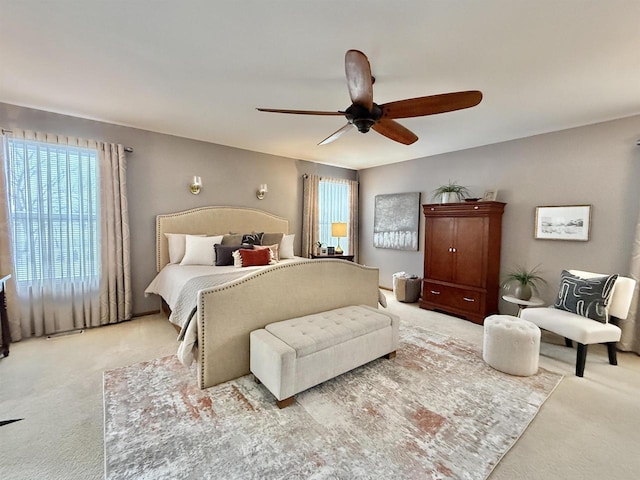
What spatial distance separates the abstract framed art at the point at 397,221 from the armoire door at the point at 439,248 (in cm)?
68

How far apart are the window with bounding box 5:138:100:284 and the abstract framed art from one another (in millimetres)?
4653

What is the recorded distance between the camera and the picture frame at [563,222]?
3.34 meters

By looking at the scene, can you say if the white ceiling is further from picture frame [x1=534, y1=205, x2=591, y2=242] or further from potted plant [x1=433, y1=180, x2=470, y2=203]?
potted plant [x1=433, y1=180, x2=470, y2=203]

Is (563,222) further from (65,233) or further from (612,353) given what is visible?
(65,233)

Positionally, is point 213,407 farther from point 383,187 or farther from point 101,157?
point 383,187

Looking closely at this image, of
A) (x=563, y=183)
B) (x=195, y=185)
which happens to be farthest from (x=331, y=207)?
(x=563, y=183)

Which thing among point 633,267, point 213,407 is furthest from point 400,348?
point 633,267

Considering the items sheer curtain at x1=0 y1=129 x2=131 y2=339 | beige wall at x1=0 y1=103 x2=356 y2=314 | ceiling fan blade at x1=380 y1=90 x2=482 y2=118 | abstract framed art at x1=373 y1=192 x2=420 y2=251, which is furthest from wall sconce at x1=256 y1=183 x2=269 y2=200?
ceiling fan blade at x1=380 y1=90 x2=482 y2=118

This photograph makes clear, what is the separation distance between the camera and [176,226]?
13.3 ft

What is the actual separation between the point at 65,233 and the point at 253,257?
2.19 m

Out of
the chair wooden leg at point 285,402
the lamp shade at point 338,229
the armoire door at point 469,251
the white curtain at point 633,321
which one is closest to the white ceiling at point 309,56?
the armoire door at point 469,251

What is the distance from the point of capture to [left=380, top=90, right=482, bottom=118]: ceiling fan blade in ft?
6.08

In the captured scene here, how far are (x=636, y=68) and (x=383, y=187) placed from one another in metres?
3.81

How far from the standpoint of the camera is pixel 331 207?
19.2 feet
